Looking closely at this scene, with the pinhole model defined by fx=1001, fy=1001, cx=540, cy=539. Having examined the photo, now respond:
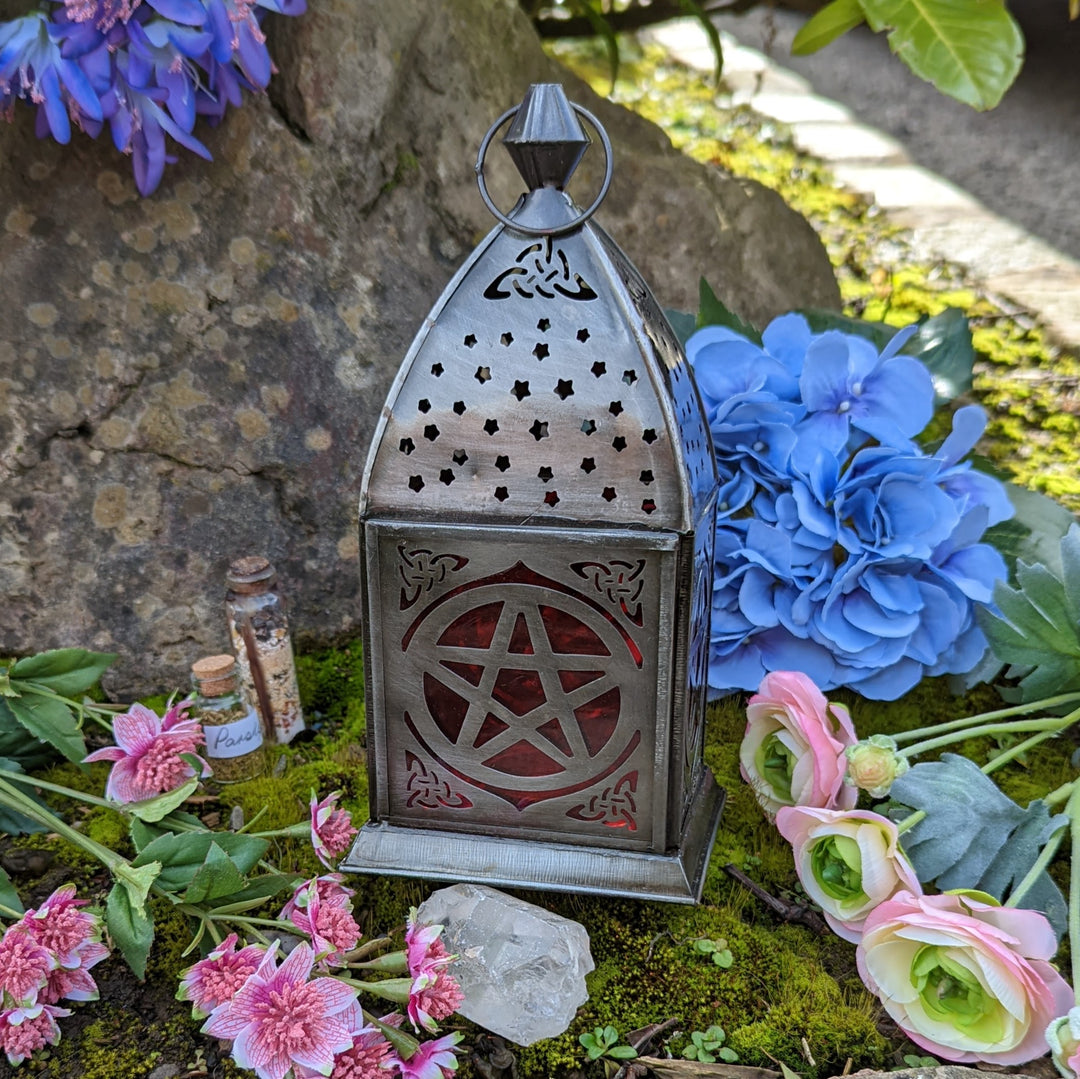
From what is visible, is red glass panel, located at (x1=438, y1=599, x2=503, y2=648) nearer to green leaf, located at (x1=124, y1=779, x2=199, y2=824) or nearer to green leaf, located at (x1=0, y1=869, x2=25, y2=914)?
green leaf, located at (x1=124, y1=779, x2=199, y2=824)

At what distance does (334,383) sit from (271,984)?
1.07 m

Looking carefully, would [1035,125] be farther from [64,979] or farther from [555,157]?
[64,979]

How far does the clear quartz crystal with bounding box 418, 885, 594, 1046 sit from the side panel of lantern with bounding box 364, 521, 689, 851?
0.37ft

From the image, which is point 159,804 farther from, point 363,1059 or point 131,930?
point 363,1059

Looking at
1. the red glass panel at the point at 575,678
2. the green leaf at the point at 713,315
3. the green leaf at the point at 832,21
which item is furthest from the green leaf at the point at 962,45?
the red glass panel at the point at 575,678

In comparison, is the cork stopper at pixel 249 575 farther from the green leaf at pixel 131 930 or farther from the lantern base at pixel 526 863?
the green leaf at pixel 131 930

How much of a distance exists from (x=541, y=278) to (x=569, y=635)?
0.40 m

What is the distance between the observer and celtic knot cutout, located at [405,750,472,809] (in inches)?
48.9

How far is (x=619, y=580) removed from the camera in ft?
3.67

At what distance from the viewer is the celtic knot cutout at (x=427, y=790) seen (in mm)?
1243

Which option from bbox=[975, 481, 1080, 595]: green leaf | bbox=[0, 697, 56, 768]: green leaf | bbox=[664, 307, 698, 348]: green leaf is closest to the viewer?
bbox=[0, 697, 56, 768]: green leaf

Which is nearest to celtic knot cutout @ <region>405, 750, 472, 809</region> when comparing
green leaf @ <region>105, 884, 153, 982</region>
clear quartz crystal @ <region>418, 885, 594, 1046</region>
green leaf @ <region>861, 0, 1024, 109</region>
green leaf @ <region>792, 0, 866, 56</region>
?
clear quartz crystal @ <region>418, 885, 594, 1046</region>

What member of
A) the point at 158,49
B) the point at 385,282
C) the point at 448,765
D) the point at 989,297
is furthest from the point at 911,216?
the point at 448,765

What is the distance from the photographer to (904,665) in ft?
5.26
